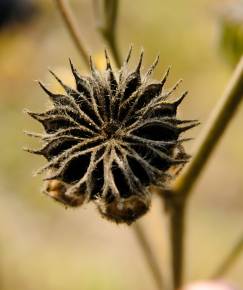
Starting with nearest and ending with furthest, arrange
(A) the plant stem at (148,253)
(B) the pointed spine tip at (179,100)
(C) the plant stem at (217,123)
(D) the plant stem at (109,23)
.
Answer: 1. (B) the pointed spine tip at (179,100)
2. (C) the plant stem at (217,123)
3. (D) the plant stem at (109,23)
4. (A) the plant stem at (148,253)

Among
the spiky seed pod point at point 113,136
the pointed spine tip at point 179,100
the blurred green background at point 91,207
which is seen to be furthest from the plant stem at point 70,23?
the blurred green background at point 91,207

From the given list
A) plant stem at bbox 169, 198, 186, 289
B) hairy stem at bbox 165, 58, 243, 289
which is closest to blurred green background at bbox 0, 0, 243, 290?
plant stem at bbox 169, 198, 186, 289

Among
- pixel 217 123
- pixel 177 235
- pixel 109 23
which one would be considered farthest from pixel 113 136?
pixel 177 235

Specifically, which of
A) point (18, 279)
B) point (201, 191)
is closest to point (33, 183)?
point (18, 279)

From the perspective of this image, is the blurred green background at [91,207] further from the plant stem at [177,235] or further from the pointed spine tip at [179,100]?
the pointed spine tip at [179,100]

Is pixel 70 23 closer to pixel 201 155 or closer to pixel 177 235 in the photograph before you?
pixel 201 155
